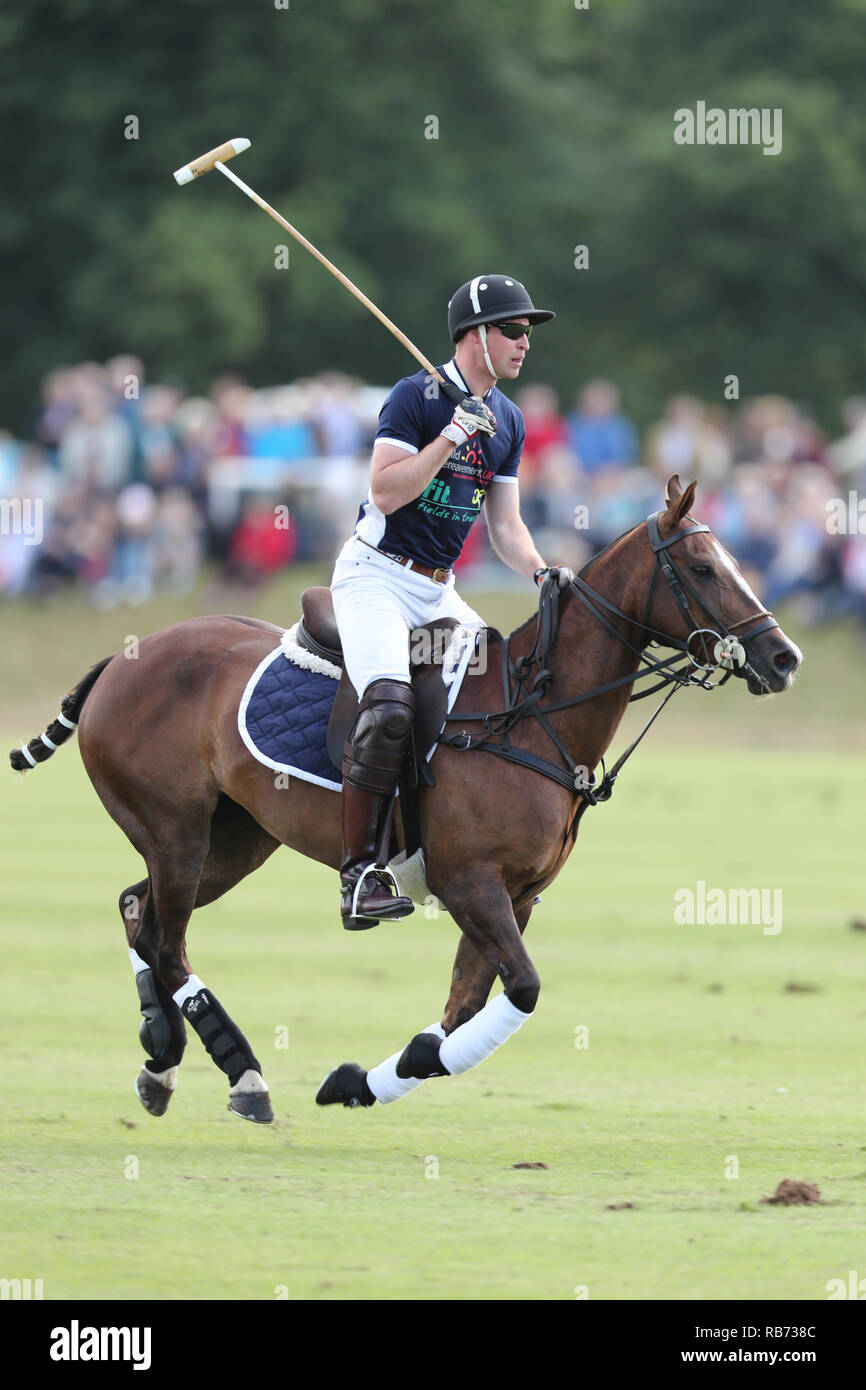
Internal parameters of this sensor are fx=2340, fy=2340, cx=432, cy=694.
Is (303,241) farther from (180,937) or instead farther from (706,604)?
(180,937)

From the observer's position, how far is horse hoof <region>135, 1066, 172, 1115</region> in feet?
28.2

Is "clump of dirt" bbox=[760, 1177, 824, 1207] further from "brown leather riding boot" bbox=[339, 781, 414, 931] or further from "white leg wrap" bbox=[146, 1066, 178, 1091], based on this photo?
"white leg wrap" bbox=[146, 1066, 178, 1091]

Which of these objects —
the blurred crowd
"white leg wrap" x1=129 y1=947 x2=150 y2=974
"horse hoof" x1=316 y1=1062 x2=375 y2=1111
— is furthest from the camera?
the blurred crowd

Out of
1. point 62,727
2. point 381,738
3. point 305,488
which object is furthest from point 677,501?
point 305,488

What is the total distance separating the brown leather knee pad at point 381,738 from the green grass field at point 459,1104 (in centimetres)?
130

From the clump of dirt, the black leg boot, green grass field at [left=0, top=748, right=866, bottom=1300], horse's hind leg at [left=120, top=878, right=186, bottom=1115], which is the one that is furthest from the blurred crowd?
the clump of dirt

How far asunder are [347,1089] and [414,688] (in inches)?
56.1

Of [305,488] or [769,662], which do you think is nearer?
[769,662]

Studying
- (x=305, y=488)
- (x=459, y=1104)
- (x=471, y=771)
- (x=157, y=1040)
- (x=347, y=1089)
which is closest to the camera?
(x=471, y=771)

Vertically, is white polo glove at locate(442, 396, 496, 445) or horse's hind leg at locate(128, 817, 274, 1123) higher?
white polo glove at locate(442, 396, 496, 445)

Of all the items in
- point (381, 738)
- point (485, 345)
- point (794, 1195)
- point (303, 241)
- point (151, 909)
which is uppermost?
point (303, 241)

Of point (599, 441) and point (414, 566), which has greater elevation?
point (599, 441)

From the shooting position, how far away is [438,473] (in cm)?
807

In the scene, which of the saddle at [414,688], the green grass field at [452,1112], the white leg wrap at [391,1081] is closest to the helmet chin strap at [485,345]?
the saddle at [414,688]
